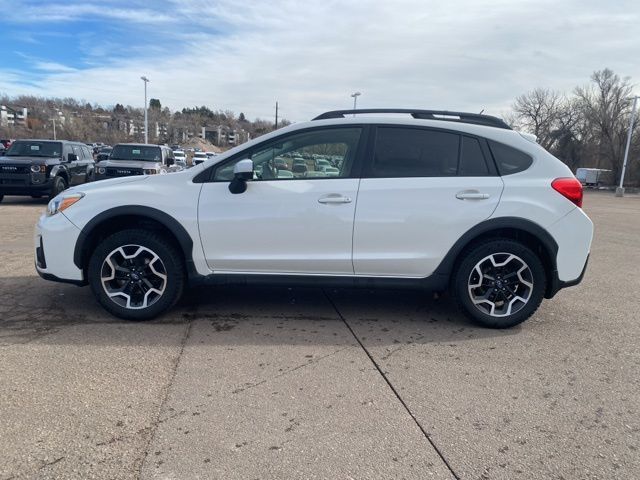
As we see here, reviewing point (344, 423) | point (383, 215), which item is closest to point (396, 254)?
point (383, 215)

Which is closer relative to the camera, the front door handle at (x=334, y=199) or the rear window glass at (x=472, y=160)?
the front door handle at (x=334, y=199)

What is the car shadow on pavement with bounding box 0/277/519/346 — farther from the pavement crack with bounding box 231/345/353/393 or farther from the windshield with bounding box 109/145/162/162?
the windshield with bounding box 109/145/162/162

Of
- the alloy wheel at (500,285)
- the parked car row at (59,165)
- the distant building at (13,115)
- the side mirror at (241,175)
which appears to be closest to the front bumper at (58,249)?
the side mirror at (241,175)

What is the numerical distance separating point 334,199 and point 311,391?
168 centimetres

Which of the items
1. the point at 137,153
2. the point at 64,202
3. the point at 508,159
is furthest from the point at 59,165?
the point at 508,159

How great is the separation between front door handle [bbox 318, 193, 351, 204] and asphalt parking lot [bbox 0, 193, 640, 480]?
1.12 meters

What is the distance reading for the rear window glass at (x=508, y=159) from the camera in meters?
4.34

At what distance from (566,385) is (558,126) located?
6817cm

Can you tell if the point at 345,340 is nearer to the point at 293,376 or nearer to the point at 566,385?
the point at 293,376

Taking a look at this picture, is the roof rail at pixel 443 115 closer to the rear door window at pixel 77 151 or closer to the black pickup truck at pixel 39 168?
the black pickup truck at pixel 39 168

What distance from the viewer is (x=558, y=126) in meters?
63.2

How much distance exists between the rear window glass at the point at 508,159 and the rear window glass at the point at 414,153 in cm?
35

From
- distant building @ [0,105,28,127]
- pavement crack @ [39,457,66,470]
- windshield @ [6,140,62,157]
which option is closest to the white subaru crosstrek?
pavement crack @ [39,457,66,470]

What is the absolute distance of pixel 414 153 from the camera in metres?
4.38
